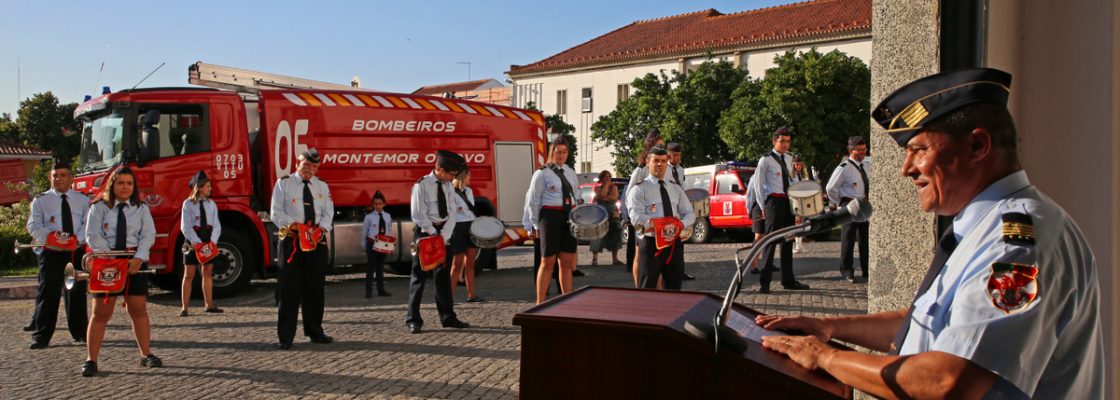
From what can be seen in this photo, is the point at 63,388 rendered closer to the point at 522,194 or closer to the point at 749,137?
the point at 522,194

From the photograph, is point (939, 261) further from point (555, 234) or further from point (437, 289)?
point (555, 234)

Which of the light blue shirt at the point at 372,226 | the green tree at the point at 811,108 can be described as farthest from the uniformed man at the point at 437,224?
the green tree at the point at 811,108

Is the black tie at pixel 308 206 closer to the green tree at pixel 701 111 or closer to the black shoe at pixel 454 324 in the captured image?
the black shoe at pixel 454 324

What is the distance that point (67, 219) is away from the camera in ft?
30.1

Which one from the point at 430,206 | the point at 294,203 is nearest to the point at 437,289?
the point at 430,206

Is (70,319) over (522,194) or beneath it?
beneath

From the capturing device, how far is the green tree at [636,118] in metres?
43.0

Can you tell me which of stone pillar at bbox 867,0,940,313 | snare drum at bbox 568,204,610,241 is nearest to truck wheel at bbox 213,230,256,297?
snare drum at bbox 568,204,610,241

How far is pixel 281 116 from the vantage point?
13.4 meters

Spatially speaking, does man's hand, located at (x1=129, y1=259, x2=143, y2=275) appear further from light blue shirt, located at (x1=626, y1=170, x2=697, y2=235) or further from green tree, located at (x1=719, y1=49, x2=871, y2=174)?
green tree, located at (x1=719, y1=49, x2=871, y2=174)

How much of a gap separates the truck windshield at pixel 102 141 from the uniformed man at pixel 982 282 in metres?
12.2

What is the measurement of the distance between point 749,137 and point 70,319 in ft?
103

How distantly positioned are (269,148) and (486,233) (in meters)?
4.89

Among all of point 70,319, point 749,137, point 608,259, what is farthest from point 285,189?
point 749,137
